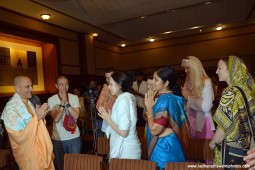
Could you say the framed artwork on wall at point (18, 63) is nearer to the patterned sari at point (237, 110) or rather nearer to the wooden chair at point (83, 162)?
the wooden chair at point (83, 162)

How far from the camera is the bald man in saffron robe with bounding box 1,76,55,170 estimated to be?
7.02ft

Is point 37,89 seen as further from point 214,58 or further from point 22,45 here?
point 214,58

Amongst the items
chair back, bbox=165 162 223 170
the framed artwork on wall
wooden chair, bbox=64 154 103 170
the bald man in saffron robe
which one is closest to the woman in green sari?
chair back, bbox=165 162 223 170

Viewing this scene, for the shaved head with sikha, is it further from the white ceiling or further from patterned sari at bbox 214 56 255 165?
the white ceiling

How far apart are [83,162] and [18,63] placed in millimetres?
4465

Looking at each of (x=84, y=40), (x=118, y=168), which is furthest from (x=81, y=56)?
(x=118, y=168)

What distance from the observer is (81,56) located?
7902mm

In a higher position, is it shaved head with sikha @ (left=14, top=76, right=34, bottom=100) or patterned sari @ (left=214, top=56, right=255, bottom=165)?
shaved head with sikha @ (left=14, top=76, right=34, bottom=100)

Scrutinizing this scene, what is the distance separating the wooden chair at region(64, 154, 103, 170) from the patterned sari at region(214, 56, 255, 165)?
105 centimetres

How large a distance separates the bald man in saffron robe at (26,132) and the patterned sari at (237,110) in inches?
62.4

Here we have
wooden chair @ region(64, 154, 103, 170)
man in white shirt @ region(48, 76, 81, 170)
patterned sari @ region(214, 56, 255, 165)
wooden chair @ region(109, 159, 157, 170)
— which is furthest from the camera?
man in white shirt @ region(48, 76, 81, 170)

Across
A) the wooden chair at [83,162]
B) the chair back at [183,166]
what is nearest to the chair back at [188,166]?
the chair back at [183,166]

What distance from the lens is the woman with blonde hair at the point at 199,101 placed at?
260 cm

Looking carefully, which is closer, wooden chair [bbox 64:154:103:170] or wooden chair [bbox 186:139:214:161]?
wooden chair [bbox 64:154:103:170]
